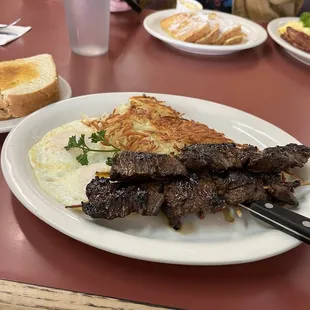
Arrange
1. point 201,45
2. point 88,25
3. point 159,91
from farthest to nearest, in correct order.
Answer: point 201,45
point 88,25
point 159,91

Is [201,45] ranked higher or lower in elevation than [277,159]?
lower

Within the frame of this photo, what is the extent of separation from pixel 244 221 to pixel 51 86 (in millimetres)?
855

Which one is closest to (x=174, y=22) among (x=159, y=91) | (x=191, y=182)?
(x=159, y=91)

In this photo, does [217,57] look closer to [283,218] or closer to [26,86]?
[26,86]

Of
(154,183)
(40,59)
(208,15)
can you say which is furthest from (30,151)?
(208,15)

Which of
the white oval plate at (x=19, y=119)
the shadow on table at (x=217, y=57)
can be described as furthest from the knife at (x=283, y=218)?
the shadow on table at (x=217, y=57)

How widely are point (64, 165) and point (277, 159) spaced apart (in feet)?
1.90

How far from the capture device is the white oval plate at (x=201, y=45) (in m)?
2.16

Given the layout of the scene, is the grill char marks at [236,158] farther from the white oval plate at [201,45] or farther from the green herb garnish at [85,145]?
the white oval plate at [201,45]

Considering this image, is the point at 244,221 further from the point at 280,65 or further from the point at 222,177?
the point at 280,65

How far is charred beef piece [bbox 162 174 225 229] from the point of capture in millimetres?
1048

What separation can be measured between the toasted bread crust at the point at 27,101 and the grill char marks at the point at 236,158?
615 millimetres

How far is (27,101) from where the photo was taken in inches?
58.2

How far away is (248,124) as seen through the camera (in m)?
1.50
